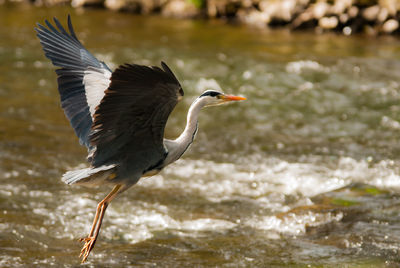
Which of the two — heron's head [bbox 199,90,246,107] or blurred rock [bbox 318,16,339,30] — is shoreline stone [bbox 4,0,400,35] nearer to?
blurred rock [bbox 318,16,339,30]

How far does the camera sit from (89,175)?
4.52 meters

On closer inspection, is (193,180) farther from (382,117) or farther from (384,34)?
(384,34)

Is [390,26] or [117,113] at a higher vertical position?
[117,113]

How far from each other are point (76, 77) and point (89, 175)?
1.00 m

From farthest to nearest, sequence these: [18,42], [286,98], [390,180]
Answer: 1. [18,42]
2. [286,98]
3. [390,180]

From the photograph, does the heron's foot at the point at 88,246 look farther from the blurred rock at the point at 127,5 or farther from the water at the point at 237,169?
the blurred rock at the point at 127,5

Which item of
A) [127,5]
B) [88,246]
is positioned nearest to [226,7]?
[127,5]

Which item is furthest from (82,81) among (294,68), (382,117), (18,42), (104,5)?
(104,5)

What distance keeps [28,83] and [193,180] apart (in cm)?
468

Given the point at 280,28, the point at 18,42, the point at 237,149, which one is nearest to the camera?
the point at 237,149

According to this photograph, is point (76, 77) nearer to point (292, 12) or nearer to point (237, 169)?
point (237, 169)

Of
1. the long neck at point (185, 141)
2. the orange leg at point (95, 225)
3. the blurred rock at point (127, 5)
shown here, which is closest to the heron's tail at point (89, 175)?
the orange leg at point (95, 225)

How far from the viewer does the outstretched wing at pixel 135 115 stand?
13.3ft

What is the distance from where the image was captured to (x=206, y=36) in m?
14.9
